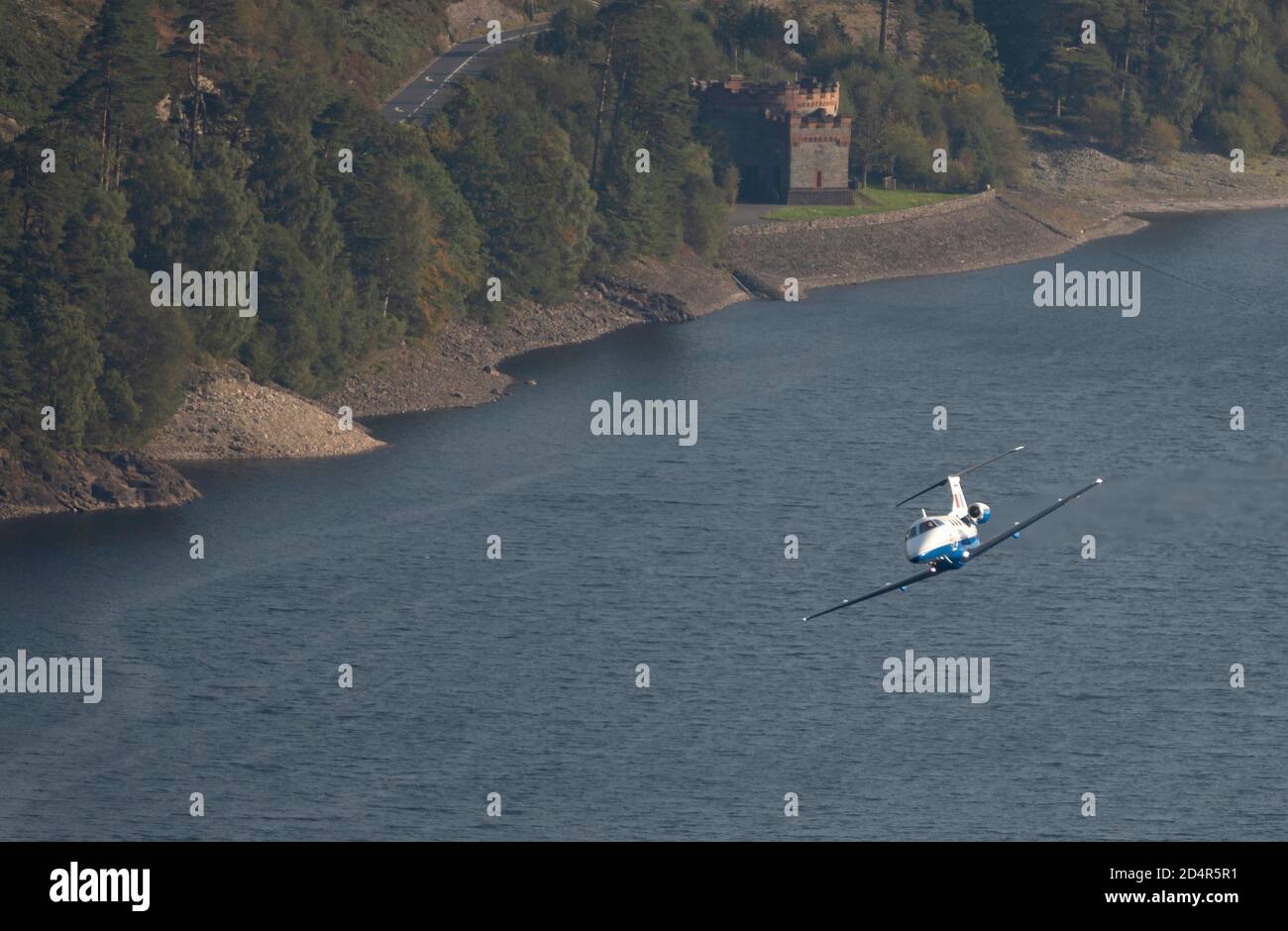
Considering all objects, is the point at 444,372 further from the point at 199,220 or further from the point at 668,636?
the point at 668,636

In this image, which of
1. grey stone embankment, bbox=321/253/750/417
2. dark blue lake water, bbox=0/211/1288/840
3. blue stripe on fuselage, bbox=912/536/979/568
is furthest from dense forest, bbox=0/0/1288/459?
blue stripe on fuselage, bbox=912/536/979/568

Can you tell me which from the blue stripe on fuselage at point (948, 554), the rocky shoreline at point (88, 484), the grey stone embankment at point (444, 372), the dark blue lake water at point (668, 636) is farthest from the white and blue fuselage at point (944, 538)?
the grey stone embankment at point (444, 372)

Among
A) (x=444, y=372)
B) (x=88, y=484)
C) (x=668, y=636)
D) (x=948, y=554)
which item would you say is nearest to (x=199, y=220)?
(x=88, y=484)

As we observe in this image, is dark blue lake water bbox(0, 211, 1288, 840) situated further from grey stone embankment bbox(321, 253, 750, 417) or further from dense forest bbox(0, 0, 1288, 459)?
dense forest bbox(0, 0, 1288, 459)

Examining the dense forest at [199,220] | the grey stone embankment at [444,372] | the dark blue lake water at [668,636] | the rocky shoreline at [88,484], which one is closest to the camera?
the dark blue lake water at [668,636]

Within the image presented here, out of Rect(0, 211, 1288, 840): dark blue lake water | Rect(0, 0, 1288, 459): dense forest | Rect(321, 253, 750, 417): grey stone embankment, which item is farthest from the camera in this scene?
Rect(321, 253, 750, 417): grey stone embankment

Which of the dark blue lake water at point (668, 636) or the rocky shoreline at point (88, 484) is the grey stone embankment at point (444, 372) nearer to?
the dark blue lake water at point (668, 636)
